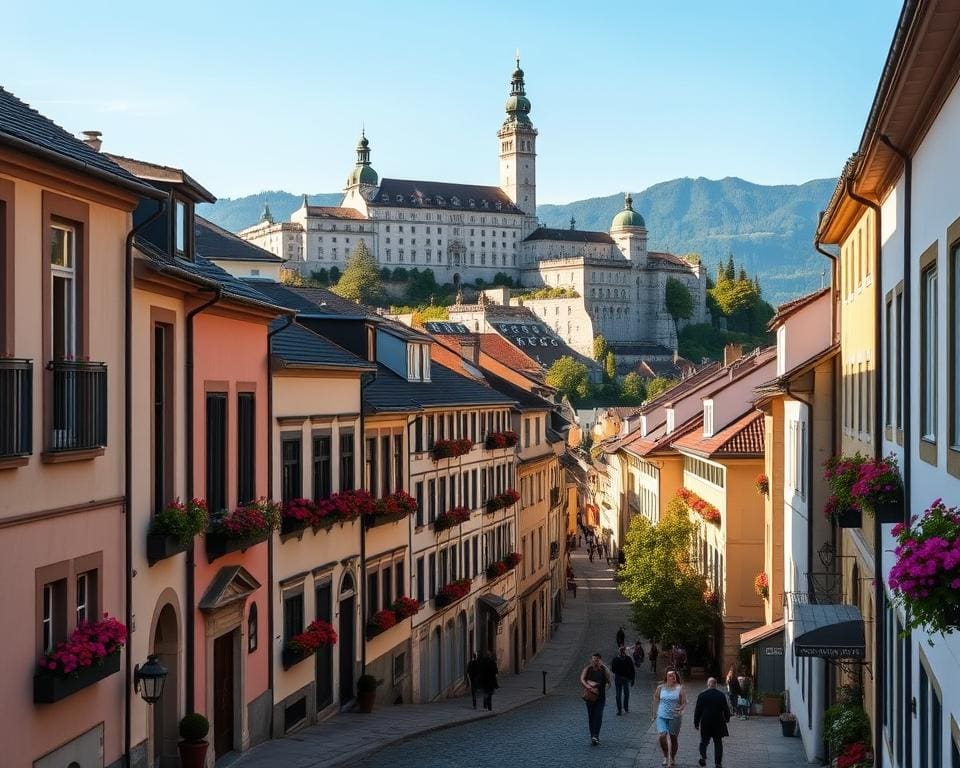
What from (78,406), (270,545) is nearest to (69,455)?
(78,406)

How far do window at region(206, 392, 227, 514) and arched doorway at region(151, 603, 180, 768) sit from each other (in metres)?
2.02

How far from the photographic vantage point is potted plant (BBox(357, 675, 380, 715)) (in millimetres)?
27922

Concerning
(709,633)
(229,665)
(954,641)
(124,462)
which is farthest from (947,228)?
(709,633)

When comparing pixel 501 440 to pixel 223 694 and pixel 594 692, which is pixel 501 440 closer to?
pixel 594 692

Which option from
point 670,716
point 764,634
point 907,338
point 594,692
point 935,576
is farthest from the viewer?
point 764,634

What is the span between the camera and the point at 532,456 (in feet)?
176

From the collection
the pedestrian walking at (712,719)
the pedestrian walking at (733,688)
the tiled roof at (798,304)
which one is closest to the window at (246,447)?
the pedestrian walking at (712,719)

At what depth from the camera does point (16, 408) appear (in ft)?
40.8

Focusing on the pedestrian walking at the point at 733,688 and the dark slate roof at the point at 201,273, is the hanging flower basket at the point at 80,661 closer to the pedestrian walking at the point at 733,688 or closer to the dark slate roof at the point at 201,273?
the dark slate roof at the point at 201,273

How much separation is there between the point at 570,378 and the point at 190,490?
16722 centimetres

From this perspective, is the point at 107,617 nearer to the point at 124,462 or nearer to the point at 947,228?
the point at 124,462

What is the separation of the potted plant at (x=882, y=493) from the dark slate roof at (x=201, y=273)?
7.68 metres

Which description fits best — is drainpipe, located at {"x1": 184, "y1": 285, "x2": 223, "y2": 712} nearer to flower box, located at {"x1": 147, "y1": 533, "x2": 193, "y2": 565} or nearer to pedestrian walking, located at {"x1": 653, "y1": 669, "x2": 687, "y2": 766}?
flower box, located at {"x1": 147, "y1": 533, "x2": 193, "y2": 565}

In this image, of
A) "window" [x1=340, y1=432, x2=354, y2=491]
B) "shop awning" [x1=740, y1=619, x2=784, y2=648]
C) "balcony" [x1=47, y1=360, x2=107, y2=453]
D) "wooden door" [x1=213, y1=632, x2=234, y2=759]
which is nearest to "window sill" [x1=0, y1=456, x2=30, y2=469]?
"balcony" [x1=47, y1=360, x2=107, y2=453]
